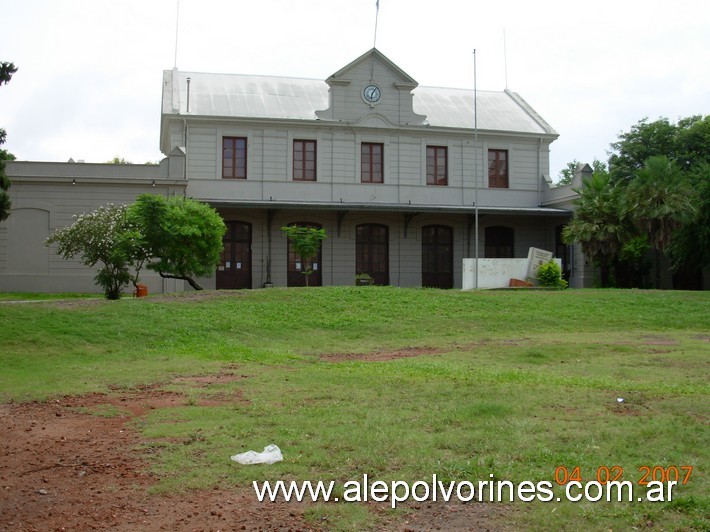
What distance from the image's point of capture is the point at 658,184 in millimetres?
27828

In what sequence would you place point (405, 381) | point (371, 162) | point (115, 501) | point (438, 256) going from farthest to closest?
1. point (438, 256)
2. point (371, 162)
3. point (405, 381)
4. point (115, 501)

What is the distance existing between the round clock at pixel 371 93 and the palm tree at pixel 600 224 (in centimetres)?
940

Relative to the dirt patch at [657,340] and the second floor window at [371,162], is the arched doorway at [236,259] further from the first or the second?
the dirt patch at [657,340]

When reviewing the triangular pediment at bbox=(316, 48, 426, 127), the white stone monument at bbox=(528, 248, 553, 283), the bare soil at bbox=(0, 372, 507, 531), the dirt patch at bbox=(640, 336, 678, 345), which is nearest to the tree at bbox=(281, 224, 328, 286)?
the triangular pediment at bbox=(316, 48, 426, 127)

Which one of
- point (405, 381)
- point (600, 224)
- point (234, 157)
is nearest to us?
point (405, 381)

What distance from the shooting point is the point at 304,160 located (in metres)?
32.2

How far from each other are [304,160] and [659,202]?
13.9 m

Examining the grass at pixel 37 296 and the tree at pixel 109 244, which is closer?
the tree at pixel 109 244

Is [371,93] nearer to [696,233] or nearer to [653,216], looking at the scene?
[653,216]

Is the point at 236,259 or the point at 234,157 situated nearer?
the point at 236,259

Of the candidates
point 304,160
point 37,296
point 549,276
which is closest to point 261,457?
point 37,296

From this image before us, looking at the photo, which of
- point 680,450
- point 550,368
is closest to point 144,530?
point 680,450

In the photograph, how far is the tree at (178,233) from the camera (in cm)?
2259
